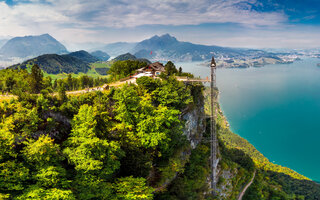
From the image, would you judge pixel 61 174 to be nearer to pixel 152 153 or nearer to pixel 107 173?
pixel 107 173

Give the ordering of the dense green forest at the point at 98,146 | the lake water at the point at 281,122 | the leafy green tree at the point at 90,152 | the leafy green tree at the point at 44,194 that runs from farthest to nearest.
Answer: the lake water at the point at 281,122
the leafy green tree at the point at 90,152
the dense green forest at the point at 98,146
the leafy green tree at the point at 44,194

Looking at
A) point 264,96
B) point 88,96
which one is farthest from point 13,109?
point 264,96

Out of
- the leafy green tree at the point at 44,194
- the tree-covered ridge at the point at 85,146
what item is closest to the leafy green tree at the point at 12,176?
the tree-covered ridge at the point at 85,146

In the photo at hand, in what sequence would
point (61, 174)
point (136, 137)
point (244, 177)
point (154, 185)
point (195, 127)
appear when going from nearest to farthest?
point (61, 174)
point (136, 137)
point (154, 185)
point (195, 127)
point (244, 177)

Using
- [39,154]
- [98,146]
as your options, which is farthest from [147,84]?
[39,154]

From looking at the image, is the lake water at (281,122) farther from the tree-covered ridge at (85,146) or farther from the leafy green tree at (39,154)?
the leafy green tree at (39,154)

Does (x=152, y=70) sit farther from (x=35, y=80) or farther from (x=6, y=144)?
(x=6, y=144)

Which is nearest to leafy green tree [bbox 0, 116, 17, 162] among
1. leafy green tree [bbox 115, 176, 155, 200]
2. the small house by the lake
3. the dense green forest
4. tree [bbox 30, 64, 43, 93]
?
the dense green forest
